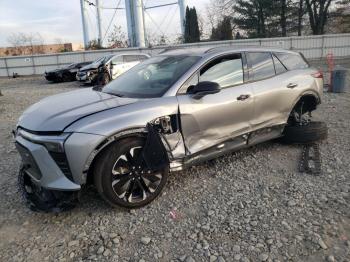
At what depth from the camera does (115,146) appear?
349 centimetres

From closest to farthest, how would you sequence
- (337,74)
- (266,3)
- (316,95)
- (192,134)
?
(192,134) → (316,95) → (337,74) → (266,3)

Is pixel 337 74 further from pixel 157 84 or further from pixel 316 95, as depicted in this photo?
pixel 157 84

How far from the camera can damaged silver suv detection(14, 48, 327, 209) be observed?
337 centimetres

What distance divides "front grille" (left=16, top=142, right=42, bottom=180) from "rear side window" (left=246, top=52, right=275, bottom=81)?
288 cm

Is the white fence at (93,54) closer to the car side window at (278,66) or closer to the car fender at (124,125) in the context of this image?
the car side window at (278,66)

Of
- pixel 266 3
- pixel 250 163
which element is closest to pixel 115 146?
pixel 250 163

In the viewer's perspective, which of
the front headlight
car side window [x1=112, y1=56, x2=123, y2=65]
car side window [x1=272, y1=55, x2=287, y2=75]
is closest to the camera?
the front headlight

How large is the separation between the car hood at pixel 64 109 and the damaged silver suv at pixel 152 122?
0.5 inches

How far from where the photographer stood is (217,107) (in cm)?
420

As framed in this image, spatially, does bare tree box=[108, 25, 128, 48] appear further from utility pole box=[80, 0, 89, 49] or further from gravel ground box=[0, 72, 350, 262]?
gravel ground box=[0, 72, 350, 262]

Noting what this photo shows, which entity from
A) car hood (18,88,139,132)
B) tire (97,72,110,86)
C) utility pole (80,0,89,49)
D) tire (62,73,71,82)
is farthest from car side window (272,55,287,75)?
utility pole (80,0,89,49)

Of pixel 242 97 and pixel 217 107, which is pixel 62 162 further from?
pixel 242 97

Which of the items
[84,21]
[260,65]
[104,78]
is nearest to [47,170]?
[260,65]

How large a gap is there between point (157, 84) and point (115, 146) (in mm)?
1076
